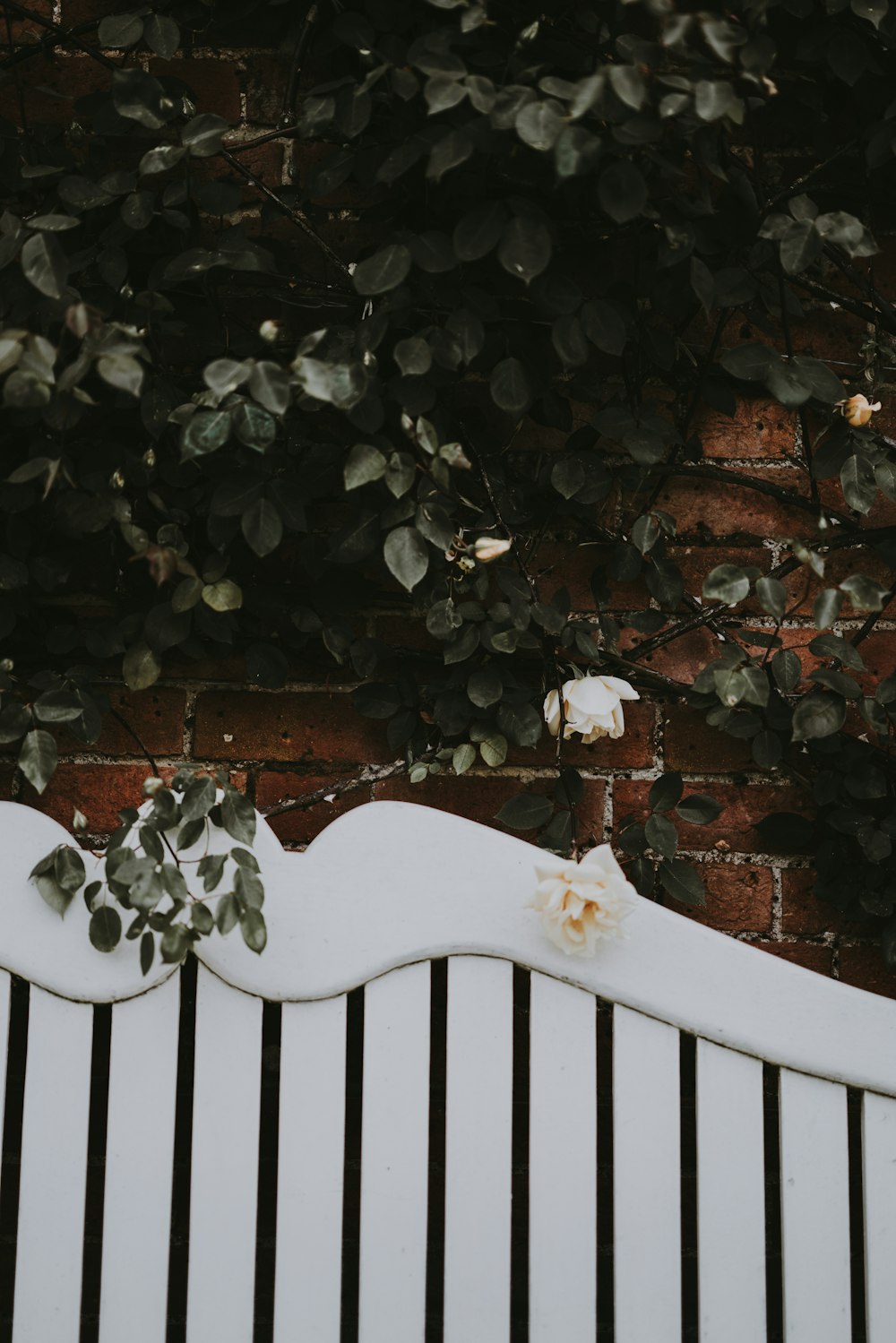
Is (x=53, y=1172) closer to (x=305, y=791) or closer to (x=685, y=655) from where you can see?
(x=305, y=791)

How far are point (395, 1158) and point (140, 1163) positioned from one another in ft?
0.85

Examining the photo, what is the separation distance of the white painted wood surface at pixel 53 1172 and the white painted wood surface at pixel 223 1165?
0.38 feet

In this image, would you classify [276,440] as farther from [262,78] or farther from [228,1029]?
[228,1029]

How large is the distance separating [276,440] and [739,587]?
52cm

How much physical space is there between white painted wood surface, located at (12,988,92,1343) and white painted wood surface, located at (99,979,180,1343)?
0.03 meters

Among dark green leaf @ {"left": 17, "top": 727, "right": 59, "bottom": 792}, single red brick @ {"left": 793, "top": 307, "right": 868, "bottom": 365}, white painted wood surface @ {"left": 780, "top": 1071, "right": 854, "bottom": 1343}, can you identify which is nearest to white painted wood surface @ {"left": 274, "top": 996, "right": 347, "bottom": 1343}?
dark green leaf @ {"left": 17, "top": 727, "right": 59, "bottom": 792}

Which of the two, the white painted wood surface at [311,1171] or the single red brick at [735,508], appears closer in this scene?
the white painted wood surface at [311,1171]

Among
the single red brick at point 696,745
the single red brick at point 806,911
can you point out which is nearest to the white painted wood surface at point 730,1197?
the single red brick at point 806,911

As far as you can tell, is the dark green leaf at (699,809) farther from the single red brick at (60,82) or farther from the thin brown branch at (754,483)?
the single red brick at (60,82)

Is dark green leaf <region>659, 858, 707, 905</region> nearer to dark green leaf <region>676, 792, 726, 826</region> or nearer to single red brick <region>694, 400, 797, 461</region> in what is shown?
dark green leaf <region>676, 792, 726, 826</region>

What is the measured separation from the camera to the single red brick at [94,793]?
1218mm

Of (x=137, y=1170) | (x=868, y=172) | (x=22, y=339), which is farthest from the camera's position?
(x=868, y=172)

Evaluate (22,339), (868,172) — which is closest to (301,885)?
(22,339)

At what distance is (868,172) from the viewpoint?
1160mm
